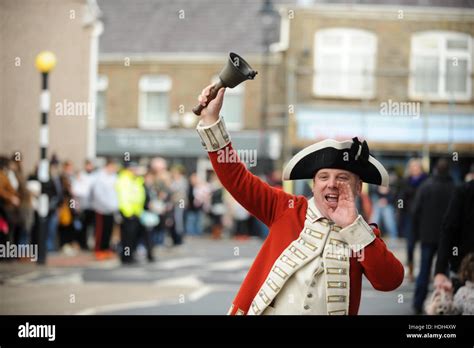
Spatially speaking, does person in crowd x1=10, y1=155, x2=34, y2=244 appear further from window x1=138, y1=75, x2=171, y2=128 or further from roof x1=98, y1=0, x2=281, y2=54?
window x1=138, y1=75, x2=171, y2=128

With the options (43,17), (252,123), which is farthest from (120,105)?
(43,17)

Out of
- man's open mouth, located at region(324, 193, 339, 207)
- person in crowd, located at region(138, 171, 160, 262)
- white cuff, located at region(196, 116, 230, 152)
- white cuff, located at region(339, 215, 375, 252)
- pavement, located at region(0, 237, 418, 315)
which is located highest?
white cuff, located at region(196, 116, 230, 152)

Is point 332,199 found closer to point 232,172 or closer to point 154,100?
point 232,172

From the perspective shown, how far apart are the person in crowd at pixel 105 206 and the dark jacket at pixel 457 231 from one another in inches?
300

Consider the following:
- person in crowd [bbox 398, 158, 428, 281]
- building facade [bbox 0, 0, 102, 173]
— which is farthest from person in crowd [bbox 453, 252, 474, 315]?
person in crowd [bbox 398, 158, 428, 281]

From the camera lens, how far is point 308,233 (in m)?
3.15

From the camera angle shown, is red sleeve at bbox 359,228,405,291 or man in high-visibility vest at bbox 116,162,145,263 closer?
red sleeve at bbox 359,228,405,291

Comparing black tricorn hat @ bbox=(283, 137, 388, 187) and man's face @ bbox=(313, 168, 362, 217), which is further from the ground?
black tricorn hat @ bbox=(283, 137, 388, 187)

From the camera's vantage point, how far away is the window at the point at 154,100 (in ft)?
41.8

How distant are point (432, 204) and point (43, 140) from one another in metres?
3.39

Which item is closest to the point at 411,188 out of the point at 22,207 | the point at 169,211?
the point at 22,207

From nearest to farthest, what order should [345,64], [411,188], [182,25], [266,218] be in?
[266,218]
[182,25]
[411,188]
[345,64]

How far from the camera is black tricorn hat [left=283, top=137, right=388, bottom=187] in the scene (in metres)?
3.11
